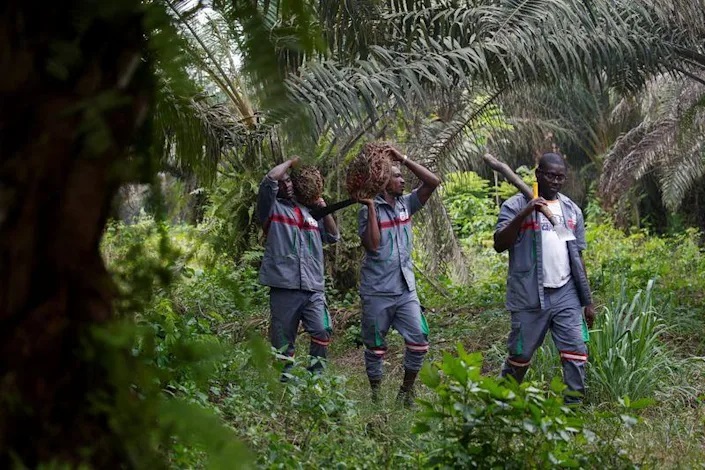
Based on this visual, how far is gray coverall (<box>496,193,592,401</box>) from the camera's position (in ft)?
21.1

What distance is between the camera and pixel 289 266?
7137 millimetres

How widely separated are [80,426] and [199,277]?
1090 centimetres

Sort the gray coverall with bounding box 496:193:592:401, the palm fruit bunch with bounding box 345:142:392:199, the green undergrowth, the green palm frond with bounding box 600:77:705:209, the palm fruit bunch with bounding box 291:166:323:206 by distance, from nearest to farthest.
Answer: the green undergrowth → the gray coverall with bounding box 496:193:592:401 → the palm fruit bunch with bounding box 345:142:392:199 → the palm fruit bunch with bounding box 291:166:323:206 → the green palm frond with bounding box 600:77:705:209

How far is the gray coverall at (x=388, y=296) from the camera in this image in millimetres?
6898

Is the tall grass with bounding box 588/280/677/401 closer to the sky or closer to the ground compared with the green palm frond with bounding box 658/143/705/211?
closer to the ground

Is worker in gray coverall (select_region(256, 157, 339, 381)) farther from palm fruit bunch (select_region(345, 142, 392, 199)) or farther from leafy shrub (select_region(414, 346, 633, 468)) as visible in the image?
leafy shrub (select_region(414, 346, 633, 468))

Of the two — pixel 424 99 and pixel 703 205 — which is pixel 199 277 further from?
pixel 703 205

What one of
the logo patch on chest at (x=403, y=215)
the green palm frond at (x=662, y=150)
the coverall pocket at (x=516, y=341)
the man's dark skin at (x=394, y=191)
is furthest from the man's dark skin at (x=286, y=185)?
the green palm frond at (x=662, y=150)

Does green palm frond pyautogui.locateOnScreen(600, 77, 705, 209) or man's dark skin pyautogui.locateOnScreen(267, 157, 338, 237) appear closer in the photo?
man's dark skin pyautogui.locateOnScreen(267, 157, 338, 237)

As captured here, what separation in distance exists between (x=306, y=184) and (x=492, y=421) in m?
3.86

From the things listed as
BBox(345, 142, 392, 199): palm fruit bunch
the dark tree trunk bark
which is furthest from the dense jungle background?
BBox(345, 142, 392, 199): palm fruit bunch

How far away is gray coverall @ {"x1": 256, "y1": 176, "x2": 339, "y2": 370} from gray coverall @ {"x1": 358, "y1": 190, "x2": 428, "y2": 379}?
1.29 ft

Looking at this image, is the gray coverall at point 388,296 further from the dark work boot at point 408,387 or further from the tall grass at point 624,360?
the tall grass at point 624,360

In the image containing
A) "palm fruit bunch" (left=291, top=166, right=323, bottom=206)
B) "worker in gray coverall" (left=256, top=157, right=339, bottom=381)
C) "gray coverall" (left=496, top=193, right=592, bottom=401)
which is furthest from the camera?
"palm fruit bunch" (left=291, top=166, right=323, bottom=206)
